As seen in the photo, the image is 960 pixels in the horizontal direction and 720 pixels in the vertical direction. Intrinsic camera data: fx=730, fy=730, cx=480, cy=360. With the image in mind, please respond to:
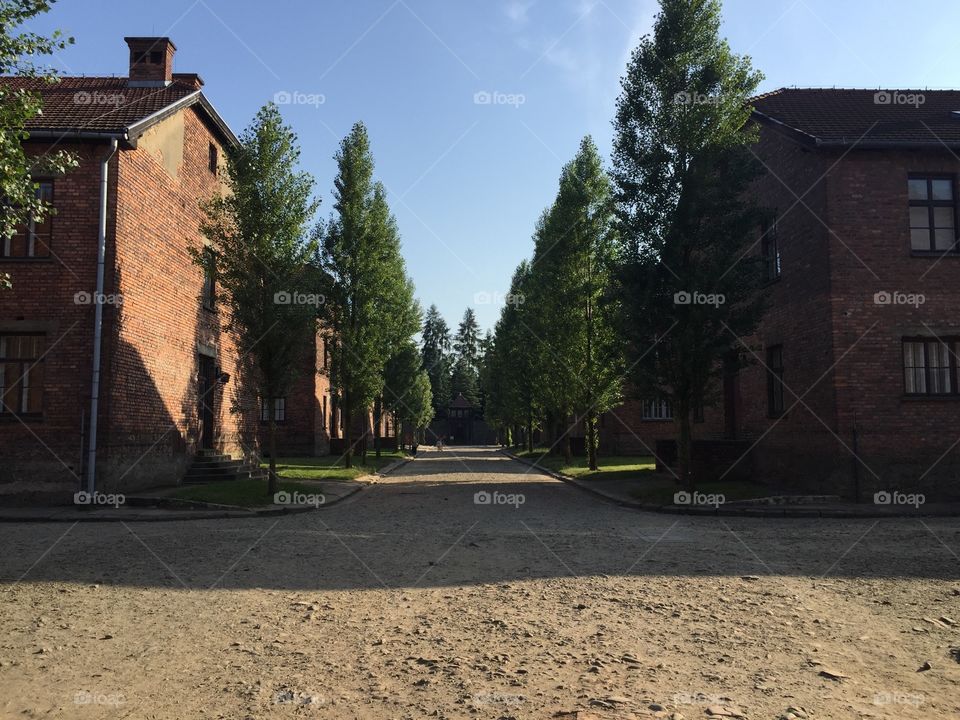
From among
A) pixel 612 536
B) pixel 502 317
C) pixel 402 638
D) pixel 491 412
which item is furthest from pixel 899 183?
pixel 491 412

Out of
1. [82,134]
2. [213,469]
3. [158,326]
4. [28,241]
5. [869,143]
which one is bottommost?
[213,469]

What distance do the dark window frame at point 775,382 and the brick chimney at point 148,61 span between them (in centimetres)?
→ 1932

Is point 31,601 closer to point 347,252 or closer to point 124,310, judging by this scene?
point 124,310

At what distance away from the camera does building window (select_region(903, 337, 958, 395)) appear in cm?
1673

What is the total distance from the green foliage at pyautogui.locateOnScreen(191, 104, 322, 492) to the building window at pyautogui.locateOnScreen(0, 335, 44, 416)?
4032 millimetres

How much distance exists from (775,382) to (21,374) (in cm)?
1824

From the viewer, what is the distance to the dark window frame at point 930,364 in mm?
16609

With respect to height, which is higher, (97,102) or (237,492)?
(97,102)

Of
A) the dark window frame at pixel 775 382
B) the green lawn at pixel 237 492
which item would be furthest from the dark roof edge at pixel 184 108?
the dark window frame at pixel 775 382

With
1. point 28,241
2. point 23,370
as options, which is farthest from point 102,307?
point 28,241

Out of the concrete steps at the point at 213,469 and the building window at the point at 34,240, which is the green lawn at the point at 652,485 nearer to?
the concrete steps at the point at 213,469

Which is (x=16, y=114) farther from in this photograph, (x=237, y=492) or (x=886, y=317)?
(x=886, y=317)

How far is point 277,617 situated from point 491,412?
189 feet

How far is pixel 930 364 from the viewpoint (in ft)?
55.3
